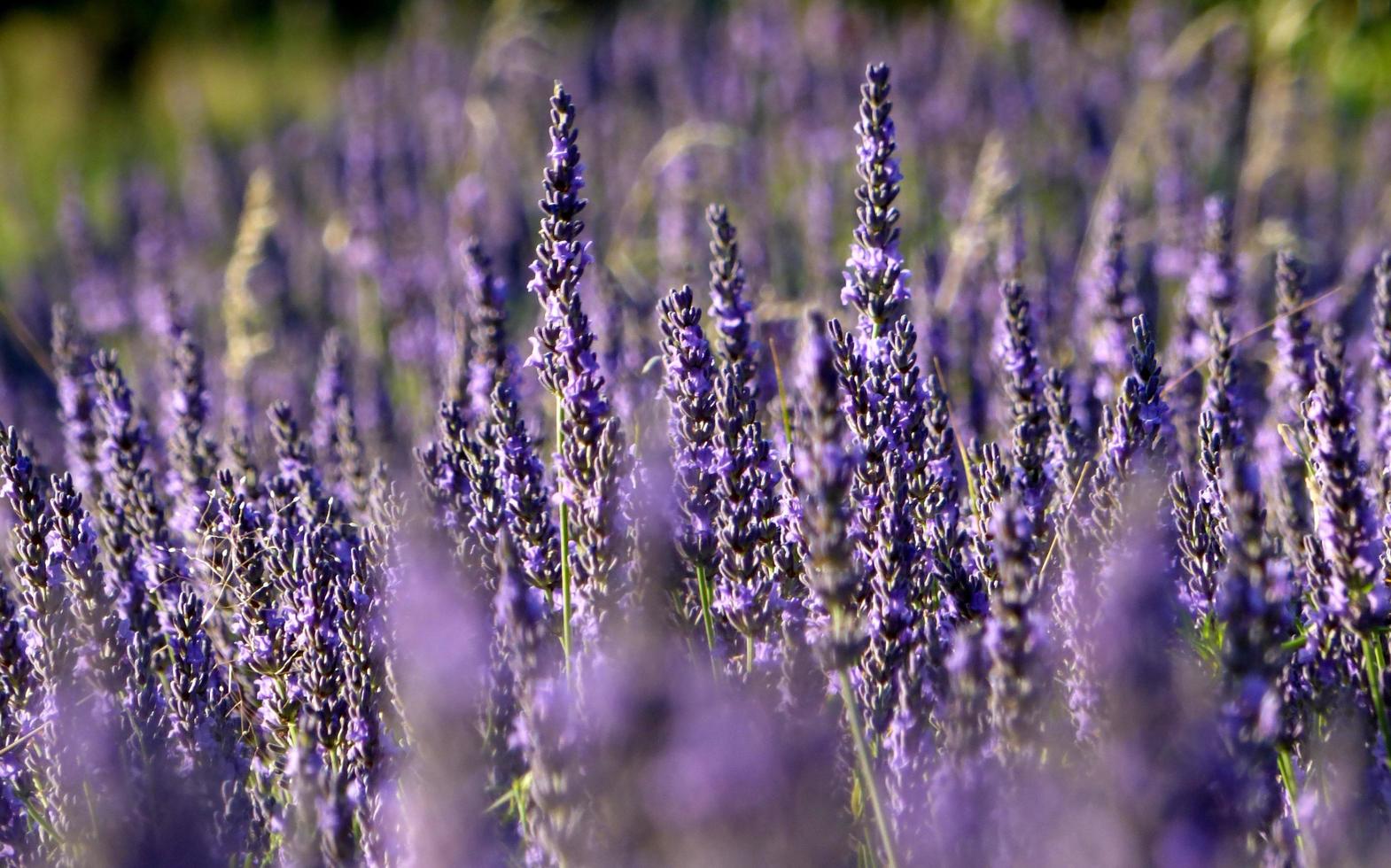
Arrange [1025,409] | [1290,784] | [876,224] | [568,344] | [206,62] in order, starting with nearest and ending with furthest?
[1290,784] < [568,344] < [876,224] < [1025,409] < [206,62]

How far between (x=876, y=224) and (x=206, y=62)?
1507 centimetres

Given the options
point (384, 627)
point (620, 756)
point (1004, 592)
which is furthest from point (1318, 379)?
point (384, 627)

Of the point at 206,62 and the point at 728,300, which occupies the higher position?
the point at 206,62

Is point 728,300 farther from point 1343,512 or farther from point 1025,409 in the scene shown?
point 1343,512

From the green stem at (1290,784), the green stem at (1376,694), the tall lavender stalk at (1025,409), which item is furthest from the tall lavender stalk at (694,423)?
the green stem at (1376,694)

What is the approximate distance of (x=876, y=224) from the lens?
2.38m

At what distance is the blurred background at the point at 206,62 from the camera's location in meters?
9.39

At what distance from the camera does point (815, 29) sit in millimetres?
10148

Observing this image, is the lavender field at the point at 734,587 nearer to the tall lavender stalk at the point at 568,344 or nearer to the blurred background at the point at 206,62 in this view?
the tall lavender stalk at the point at 568,344

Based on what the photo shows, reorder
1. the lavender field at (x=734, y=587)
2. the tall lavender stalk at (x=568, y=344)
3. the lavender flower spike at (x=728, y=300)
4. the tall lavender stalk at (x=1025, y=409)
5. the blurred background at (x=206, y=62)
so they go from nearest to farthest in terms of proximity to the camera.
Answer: the lavender field at (x=734, y=587) < the tall lavender stalk at (x=568, y=344) < the tall lavender stalk at (x=1025, y=409) < the lavender flower spike at (x=728, y=300) < the blurred background at (x=206, y=62)

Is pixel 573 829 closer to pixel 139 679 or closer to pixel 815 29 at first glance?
pixel 139 679

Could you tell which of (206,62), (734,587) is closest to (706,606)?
(734,587)

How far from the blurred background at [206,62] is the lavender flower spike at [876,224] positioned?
4267 millimetres

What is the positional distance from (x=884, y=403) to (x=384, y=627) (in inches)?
36.7
